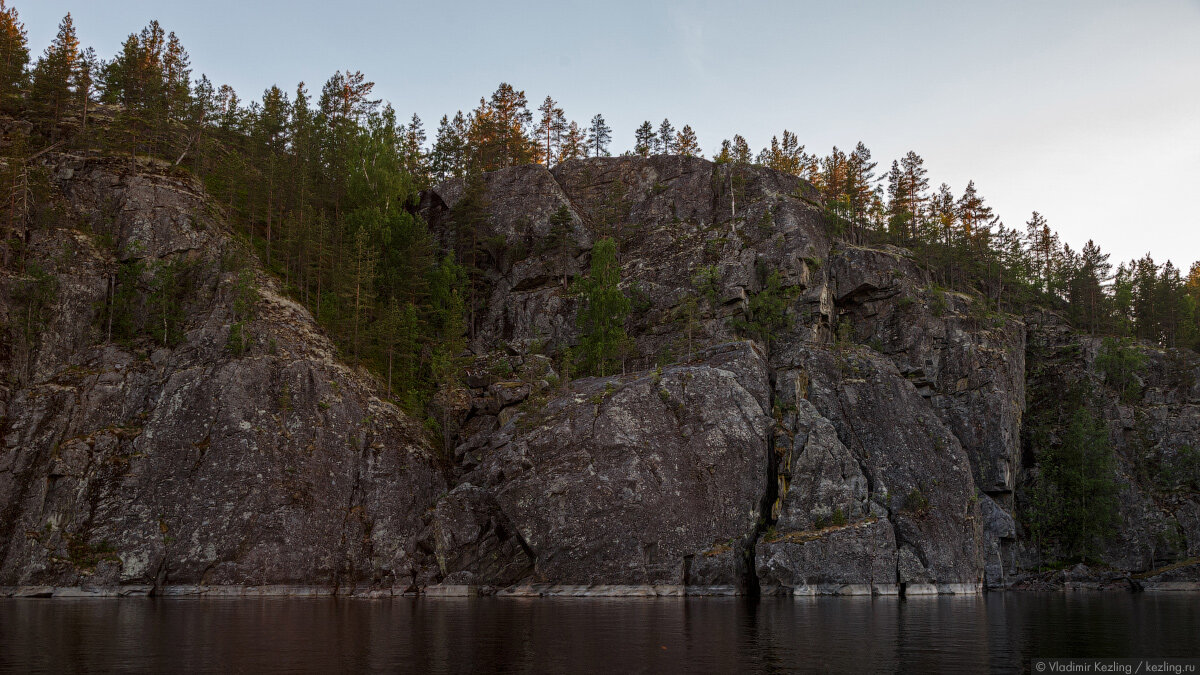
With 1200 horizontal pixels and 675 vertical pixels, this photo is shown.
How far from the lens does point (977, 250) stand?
127 m

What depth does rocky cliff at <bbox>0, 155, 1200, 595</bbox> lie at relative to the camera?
65500 mm

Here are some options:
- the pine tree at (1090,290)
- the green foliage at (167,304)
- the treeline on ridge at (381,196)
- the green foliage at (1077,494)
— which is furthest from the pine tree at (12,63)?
the pine tree at (1090,290)

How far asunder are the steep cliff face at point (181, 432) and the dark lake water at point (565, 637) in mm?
10802

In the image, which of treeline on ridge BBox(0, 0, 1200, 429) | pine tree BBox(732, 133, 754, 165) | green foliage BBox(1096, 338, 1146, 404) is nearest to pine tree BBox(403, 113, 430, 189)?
treeline on ridge BBox(0, 0, 1200, 429)

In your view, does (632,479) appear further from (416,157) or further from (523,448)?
(416,157)

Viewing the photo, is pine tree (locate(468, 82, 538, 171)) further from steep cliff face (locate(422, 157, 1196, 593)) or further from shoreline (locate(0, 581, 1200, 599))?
shoreline (locate(0, 581, 1200, 599))

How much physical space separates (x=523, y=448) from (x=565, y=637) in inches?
1681

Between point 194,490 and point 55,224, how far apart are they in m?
37.2

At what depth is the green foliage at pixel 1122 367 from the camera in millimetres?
109250

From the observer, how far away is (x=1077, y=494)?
9712 cm

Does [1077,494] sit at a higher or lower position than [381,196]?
lower

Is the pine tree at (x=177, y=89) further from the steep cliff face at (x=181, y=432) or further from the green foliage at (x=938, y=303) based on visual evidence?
the green foliage at (x=938, y=303)

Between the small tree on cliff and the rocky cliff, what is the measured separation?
15.6 ft

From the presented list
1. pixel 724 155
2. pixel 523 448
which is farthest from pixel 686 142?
pixel 523 448
